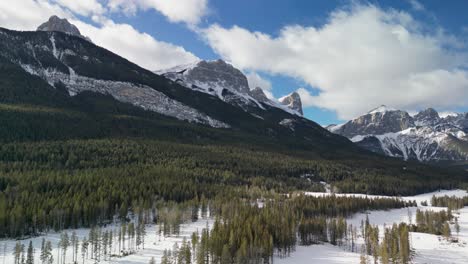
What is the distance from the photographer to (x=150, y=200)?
495ft

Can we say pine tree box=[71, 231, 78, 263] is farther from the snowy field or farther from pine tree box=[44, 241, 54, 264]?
pine tree box=[44, 241, 54, 264]

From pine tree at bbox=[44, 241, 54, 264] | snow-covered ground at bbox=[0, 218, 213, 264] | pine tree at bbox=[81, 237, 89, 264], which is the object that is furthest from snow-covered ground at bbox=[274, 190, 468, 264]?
pine tree at bbox=[44, 241, 54, 264]

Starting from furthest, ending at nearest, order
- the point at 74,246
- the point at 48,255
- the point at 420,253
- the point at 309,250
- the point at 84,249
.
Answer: the point at 420,253
the point at 309,250
the point at 74,246
the point at 84,249
the point at 48,255

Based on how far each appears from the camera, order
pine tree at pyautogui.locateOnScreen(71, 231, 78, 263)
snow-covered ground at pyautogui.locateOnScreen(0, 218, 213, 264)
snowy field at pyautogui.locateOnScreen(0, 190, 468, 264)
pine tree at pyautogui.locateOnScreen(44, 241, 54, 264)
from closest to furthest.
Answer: pine tree at pyautogui.locateOnScreen(44, 241, 54, 264)
snow-covered ground at pyautogui.locateOnScreen(0, 218, 213, 264)
pine tree at pyautogui.locateOnScreen(71, 231, 78, 263)
snowy field at pyautogui.locateOnScreen(0, 190, 468, 264)

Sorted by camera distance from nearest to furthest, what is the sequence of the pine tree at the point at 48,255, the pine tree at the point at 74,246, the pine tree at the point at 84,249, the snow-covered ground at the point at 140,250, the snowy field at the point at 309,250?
1. the pine tree at the point at 48,255
2. the pine tree at the point at 84,249
3. the snow-covered ground at the point at 140,250
4. the pine tree at the point at 74,246
5. the snowy field at the point at 309,250

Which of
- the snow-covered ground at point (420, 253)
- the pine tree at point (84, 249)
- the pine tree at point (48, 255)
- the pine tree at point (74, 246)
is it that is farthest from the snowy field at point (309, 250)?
the pine tree at point (48, 255)

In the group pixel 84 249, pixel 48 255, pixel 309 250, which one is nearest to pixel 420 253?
pixel 309 250

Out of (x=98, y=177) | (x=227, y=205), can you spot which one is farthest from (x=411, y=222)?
(x=98, y=177)

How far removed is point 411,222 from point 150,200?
109485 mm

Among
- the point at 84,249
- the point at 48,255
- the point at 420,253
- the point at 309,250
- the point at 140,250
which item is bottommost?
the point at 420,253

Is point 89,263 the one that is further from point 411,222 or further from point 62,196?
point 411,222

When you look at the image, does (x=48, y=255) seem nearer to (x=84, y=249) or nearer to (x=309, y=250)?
(x=84, y=249)

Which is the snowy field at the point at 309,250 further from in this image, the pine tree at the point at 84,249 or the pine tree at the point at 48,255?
the pine tree at the point at 48,255

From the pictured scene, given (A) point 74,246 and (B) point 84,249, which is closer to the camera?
(B) point 84,249
